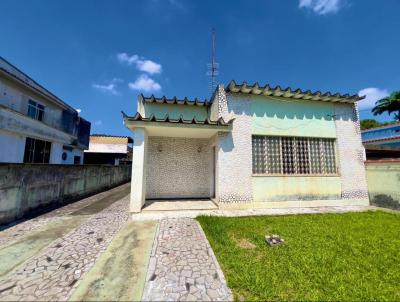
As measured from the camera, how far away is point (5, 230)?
16.0ft

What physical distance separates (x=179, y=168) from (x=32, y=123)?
12.4 metres

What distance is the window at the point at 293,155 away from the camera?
809cm

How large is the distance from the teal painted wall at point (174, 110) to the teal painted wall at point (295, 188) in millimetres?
4813

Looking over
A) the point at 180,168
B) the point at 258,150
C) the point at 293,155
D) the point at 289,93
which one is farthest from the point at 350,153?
the point at 180,168

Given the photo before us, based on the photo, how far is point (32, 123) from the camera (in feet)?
42.3

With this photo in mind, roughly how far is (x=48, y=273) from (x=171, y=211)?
162 inches

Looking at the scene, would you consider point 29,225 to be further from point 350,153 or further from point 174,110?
point 350,153

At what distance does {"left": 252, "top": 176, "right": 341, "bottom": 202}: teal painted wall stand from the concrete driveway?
4.95m

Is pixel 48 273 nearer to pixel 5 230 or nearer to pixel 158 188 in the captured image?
pixel 5 230

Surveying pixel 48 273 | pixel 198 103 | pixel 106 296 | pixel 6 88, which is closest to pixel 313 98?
pixel 198 103

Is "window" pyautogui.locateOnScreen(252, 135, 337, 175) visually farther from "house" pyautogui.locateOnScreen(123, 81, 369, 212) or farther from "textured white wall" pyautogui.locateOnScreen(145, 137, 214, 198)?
"textured white wall" pyautogui.locateOnScreen(145, 137, 214, 198)

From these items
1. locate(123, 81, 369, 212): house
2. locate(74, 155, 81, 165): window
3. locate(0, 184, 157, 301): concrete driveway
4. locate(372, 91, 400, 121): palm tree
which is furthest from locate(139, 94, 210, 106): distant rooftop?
locate(372, 91, 400, 121): palm tree

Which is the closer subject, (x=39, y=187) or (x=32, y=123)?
(x=39, y=187)

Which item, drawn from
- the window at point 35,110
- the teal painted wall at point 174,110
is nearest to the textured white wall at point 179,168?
the teal painted wall at point 174,110
